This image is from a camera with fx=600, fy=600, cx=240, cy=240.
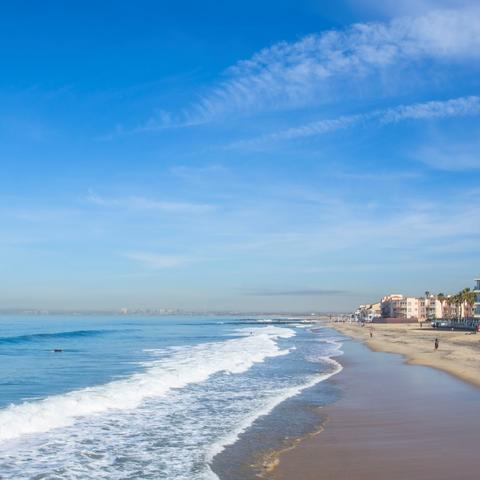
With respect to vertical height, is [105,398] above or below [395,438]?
below

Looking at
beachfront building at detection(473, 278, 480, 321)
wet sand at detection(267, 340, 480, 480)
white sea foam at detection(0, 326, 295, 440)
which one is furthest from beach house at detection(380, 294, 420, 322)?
wet sand at detection(267, 340, 480, 480)

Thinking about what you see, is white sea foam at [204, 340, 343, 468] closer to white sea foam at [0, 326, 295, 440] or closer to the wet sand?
the wet sand

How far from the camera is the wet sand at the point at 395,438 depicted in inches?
434

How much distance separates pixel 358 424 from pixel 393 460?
4141 millimetres

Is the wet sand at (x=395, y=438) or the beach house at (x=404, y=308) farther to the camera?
the beach house at (x=404, y=308)

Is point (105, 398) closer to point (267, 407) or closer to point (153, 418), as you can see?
point (153, 418)

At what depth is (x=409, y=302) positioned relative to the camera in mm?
180375

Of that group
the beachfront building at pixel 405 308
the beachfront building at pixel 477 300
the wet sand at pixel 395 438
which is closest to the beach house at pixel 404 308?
the beachfront building at pixel 405 308

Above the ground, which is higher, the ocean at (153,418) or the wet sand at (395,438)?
the wet sand at (395,438)

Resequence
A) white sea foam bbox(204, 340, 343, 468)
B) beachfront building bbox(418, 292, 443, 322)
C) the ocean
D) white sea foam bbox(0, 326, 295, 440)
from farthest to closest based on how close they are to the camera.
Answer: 1. beachfront building bbox(418, 292, 443, 322)
2. white sea foam bbox(0, 326, 295, 440)
3. white sea foam bbox(204, 340, 343, 468)
4. the ocean

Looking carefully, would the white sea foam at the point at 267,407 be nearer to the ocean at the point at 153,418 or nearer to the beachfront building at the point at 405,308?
the ocean at the point at 153,418

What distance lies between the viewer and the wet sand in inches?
434

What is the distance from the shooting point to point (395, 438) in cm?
1383

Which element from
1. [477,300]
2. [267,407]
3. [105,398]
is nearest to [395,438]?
[267,407]
